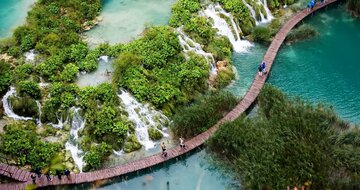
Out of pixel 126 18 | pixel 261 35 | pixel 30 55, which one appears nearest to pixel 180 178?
pixel 30 55

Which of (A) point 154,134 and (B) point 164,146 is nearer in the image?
(B) point 164,146

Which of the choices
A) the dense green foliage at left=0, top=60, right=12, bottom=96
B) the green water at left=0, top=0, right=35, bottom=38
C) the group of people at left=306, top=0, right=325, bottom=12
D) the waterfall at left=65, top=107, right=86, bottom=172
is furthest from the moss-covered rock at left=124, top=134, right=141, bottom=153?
the group of people at left=306, top=0, right=325, bottom=12

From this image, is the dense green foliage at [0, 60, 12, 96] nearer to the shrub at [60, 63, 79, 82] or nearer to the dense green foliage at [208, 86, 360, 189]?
the shrub at [60, 63, 79, 82]

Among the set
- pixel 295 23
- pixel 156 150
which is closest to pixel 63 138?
pixel 156 150

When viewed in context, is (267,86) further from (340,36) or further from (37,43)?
(37,43)

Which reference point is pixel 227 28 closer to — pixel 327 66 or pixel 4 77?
pixel 327 66

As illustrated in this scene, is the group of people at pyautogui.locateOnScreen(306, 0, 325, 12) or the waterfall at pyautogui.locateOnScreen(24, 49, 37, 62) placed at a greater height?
the waterfall at pyautogui.locateOnScreen(24, 49, 37, 62)
